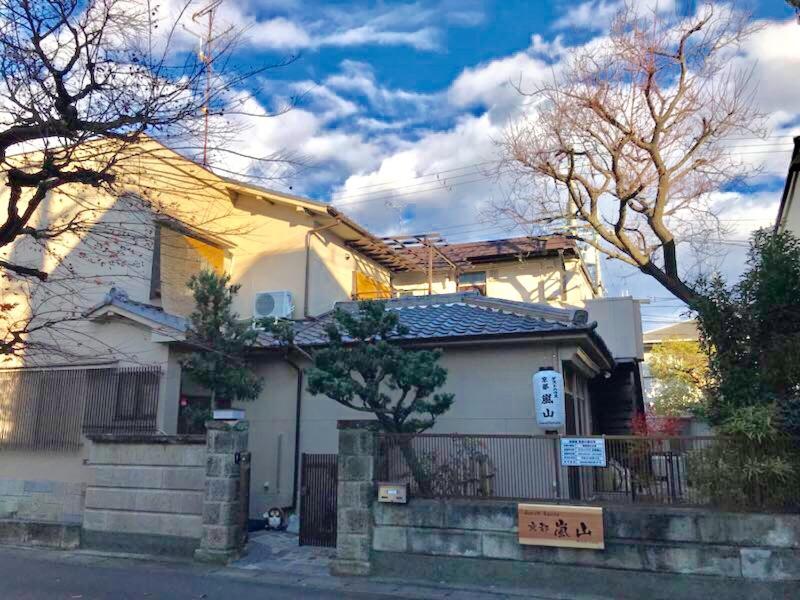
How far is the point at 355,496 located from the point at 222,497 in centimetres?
224

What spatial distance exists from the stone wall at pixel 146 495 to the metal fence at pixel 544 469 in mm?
3324

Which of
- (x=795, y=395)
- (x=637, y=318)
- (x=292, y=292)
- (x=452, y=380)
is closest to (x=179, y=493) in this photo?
(x=452, y=380)

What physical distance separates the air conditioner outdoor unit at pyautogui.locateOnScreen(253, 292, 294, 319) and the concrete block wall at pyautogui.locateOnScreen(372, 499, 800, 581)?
8686 millimetres

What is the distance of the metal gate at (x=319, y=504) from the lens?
10.5 metres

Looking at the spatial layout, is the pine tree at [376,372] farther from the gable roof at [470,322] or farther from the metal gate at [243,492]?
the metal gate at [243,492]

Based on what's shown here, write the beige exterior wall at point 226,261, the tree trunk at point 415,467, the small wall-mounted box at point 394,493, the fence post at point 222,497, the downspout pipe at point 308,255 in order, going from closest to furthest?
the small wall-mounted box at point 394,493 < the tree trunk at point 415,467 < the fence post at point 222,497 < the beige exterior wall at point 226,261 < the downspout pipe at point 308,255

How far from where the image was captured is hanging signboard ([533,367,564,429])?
1045 cm

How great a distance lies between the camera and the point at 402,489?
8.84 meters

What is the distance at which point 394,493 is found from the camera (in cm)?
886

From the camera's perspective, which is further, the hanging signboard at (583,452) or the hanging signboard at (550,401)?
the hanging signboard at (550,401)

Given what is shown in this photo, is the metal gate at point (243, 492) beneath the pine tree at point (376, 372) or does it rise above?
beneath

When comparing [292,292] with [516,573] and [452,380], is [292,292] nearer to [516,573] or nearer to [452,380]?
[452,380]

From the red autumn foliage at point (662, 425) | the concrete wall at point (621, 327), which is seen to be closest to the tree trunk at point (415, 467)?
the concrete wall at point (621, 327)

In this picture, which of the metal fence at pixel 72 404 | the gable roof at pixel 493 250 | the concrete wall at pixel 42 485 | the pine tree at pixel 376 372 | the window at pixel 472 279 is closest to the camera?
the pine tree at pixel 376 372
